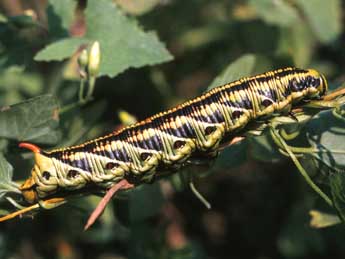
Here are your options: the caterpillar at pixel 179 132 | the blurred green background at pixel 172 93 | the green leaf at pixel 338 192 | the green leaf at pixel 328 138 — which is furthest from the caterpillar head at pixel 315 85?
the blurred green background at pixel 172 93

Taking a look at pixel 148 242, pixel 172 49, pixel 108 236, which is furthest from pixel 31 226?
pixel 172 49

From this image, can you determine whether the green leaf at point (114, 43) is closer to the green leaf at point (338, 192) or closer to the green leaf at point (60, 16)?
the green leaf at point (60, 16)

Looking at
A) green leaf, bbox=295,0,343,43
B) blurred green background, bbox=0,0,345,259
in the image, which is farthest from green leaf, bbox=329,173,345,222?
green leaf, bbox=295,0,343,43

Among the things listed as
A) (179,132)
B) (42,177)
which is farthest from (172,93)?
(42,177)

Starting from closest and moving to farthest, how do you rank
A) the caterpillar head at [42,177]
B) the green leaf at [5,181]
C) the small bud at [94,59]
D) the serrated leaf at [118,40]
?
the caterpillar head at [42,177] → the green leaf at [5,181] → the small bud at [94,59] → the serrated leaf at [118,40]

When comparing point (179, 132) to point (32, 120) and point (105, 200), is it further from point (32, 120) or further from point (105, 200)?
point (32, 120)

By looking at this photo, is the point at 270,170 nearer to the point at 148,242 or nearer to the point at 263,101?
the point at 148,242
